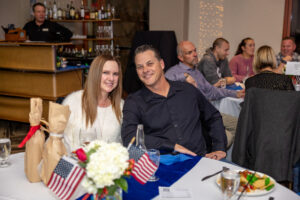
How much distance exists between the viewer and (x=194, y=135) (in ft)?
7.63

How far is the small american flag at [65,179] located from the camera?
118cm

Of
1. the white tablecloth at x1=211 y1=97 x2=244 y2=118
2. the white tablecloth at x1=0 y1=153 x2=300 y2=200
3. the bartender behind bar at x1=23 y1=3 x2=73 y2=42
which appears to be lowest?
the white tablecloth at x1=211 y1=97 x2=244 y2=118

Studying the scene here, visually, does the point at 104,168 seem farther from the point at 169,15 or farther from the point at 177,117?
the point at 169,15

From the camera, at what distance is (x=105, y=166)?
3.41 feet

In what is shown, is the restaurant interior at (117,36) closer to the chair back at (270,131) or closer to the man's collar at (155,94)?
the chair back at (270,131)

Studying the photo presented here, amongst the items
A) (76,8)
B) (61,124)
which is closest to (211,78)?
(61,124)

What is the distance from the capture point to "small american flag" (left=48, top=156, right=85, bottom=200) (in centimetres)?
118

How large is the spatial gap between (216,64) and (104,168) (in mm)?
4163

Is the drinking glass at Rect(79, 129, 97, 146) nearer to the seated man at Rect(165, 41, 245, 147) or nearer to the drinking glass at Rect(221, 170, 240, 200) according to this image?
the drinking glass at Rect(221, 170, 240, 200)

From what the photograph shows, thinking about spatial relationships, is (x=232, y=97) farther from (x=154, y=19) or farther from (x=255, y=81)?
(x=154, y=19)

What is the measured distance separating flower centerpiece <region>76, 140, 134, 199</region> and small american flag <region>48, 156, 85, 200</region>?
9 cm

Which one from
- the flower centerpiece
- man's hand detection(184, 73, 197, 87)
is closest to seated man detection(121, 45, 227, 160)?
the flower centerpiece

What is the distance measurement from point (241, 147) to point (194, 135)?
0.60 metres

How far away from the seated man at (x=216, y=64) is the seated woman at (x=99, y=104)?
229 cm
